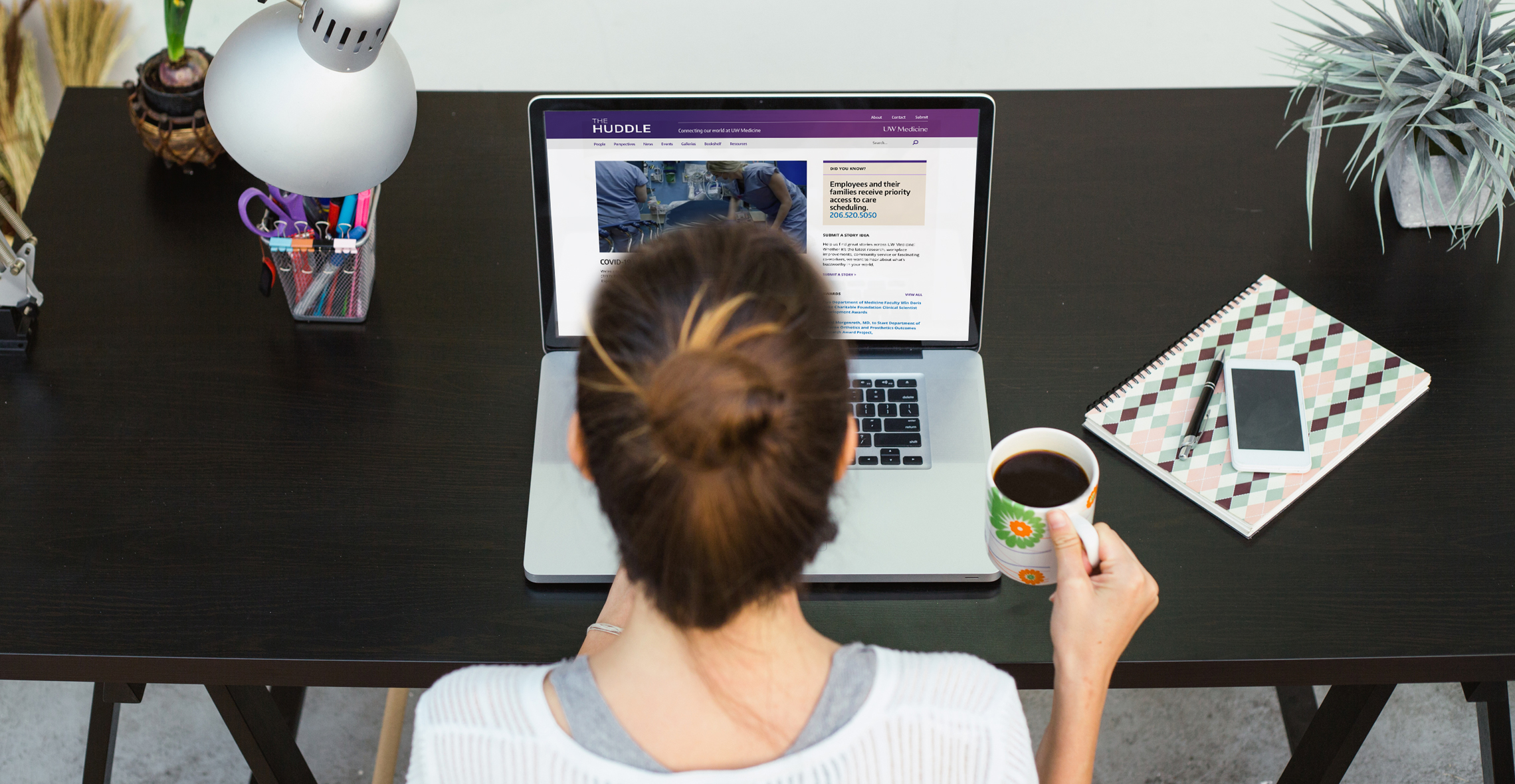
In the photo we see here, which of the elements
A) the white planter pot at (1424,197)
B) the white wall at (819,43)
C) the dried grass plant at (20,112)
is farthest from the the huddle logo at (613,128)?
the white wall at (819,43)

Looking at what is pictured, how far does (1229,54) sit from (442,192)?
2039 millimetres

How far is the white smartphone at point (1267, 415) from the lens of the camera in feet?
3.97

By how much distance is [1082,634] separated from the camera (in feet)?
3.28

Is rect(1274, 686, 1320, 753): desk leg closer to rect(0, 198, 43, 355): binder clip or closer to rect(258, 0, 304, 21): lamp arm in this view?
rect(258, 0, 304, 21): lamp arm

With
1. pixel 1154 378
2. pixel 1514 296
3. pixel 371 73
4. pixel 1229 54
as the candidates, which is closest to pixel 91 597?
pixel 371 73

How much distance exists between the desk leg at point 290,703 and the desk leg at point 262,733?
208 millimetres

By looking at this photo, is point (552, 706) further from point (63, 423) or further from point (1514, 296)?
point (1514, 296)

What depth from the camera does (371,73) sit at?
3.81ft

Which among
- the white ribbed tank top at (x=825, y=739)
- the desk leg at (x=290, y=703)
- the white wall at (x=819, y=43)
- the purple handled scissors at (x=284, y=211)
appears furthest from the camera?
the white wall at (x=819, y=43)

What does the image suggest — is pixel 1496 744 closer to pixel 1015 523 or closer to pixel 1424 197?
pixel 1424 197

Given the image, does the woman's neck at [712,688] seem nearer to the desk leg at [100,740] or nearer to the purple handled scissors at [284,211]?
the purple handled scissors at [284,211]

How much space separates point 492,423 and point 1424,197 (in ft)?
3.44

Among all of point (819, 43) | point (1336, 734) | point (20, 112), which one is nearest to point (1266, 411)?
point (1336, 734)

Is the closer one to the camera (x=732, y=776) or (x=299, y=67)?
(x=732, y=776)
